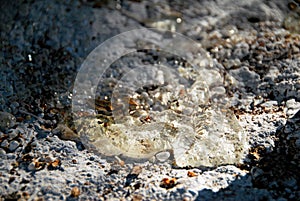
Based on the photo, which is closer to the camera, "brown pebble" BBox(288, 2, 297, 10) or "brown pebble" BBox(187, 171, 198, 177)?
"brown pebble" BBox(187, 171, 198, 177)

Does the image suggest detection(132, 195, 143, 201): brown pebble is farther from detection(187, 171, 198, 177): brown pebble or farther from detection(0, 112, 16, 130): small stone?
detection(0, 112, 16, 130): small stone

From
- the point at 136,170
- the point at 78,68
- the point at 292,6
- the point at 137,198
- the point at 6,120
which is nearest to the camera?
the point at 137,198

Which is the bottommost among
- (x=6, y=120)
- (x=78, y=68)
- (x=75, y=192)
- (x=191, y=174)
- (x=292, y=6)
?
(x=75, y=192)

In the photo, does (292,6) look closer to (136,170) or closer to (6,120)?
(136,170)

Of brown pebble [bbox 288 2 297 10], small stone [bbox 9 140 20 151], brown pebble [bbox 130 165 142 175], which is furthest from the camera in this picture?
brown pebble [bbox 288 2 297 10]

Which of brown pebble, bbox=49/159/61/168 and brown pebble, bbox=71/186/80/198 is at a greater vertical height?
brown pebble, bbox=49/159/61/168

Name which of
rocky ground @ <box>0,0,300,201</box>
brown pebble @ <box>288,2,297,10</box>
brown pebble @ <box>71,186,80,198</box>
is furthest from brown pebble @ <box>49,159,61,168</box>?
brown pebble @ <box>288,2,297,10</box>

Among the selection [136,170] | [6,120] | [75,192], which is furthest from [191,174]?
[6,120]

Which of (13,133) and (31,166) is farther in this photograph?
(13,133)

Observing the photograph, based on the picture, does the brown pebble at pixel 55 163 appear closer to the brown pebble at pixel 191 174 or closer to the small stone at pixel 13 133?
the small stone at pixel 13 133

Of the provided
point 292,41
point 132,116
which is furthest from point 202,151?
point 292,41

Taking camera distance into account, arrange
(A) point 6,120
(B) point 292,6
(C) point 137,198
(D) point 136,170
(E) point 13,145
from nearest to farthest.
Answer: (C) point 137,198 → (D) point 136,170 → (E) point 13,145 → (A) point 6,120 → (B) point 292,6
